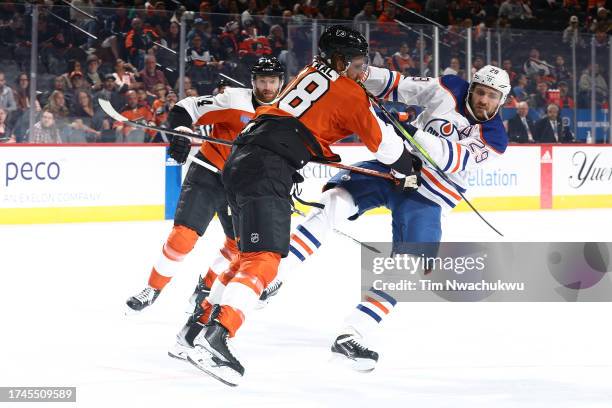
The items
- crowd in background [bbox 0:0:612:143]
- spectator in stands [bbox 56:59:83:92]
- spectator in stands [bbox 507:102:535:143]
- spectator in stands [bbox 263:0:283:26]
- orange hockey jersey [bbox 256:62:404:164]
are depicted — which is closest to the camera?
orange hockey jersey [bbox 256:62:404:164]

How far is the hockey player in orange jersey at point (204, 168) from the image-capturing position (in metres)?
4.88

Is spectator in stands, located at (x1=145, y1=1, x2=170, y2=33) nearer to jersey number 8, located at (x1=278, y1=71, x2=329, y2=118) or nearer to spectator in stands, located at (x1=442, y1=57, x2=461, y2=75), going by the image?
spectator in stands, located at (x1=442, y1=57, x2=461, y2=75)

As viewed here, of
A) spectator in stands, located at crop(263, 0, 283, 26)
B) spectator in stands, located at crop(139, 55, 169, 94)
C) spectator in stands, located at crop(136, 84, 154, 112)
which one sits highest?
spectator in stands, located at crop(263, 0, 283, 26)

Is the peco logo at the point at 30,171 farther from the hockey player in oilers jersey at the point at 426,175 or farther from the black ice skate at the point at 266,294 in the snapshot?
the hockey player in oilers jersey at the point at 426,175

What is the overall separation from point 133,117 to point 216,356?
6354 mm

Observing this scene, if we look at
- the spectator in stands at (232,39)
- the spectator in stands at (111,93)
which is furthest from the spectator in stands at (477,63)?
the spectator in stands at (111,93)

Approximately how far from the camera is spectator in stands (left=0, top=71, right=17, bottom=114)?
887 cm

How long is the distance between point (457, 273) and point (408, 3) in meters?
7.27

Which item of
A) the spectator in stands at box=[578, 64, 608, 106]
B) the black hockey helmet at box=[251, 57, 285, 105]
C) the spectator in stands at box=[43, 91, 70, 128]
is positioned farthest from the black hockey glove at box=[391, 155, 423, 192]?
the spectator in stands at box=[578, 64, 608, 106]

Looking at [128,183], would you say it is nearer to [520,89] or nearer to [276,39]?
[276,39]

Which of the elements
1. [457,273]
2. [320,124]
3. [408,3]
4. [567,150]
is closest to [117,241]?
[457,273]

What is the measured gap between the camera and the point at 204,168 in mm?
4934

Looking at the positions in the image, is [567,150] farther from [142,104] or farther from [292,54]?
[142,104]

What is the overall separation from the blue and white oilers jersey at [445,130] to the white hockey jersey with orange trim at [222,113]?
2.11 ft
